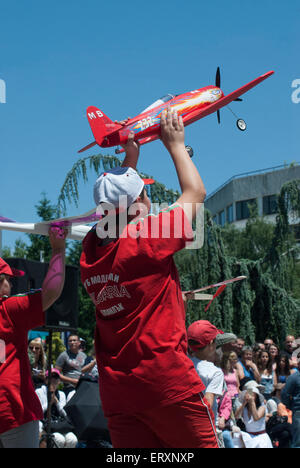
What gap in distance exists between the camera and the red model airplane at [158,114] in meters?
3.82

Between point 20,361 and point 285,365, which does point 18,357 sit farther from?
point 285,365

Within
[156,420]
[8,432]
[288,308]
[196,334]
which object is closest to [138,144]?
[156,420]

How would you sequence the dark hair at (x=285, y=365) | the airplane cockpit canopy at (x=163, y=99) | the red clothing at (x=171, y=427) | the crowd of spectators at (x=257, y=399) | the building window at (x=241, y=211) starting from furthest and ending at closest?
the building window at (x=241, y=211), the dark hair at (x=285, y=365), the crowd of spectators at (x=257, y=399), the airplane cockpit canopy at (x=163, y=99), the red clothing at (x=171, y=427)

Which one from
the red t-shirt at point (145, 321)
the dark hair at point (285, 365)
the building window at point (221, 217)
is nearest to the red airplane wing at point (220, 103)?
the red t-shirt at point (145, 321)

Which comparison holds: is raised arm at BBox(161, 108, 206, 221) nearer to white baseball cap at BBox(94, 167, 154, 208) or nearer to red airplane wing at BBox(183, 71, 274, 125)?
white baseball cap at BBox(94, 167, 154, 208)

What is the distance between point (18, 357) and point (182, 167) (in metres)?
1.72

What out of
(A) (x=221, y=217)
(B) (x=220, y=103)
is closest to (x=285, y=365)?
(B) (x=220, y=103)

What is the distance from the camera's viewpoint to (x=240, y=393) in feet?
31.2

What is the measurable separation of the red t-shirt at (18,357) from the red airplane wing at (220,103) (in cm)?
156

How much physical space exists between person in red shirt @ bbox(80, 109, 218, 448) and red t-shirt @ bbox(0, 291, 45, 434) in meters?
1.07

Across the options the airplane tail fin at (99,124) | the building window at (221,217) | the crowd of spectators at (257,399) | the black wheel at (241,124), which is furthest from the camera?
the building window at (221,217)

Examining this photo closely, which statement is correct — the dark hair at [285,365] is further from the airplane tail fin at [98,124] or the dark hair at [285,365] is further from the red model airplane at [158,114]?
the airplane tail fin at [98,124]

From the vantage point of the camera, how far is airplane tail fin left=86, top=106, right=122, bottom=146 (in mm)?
5500
